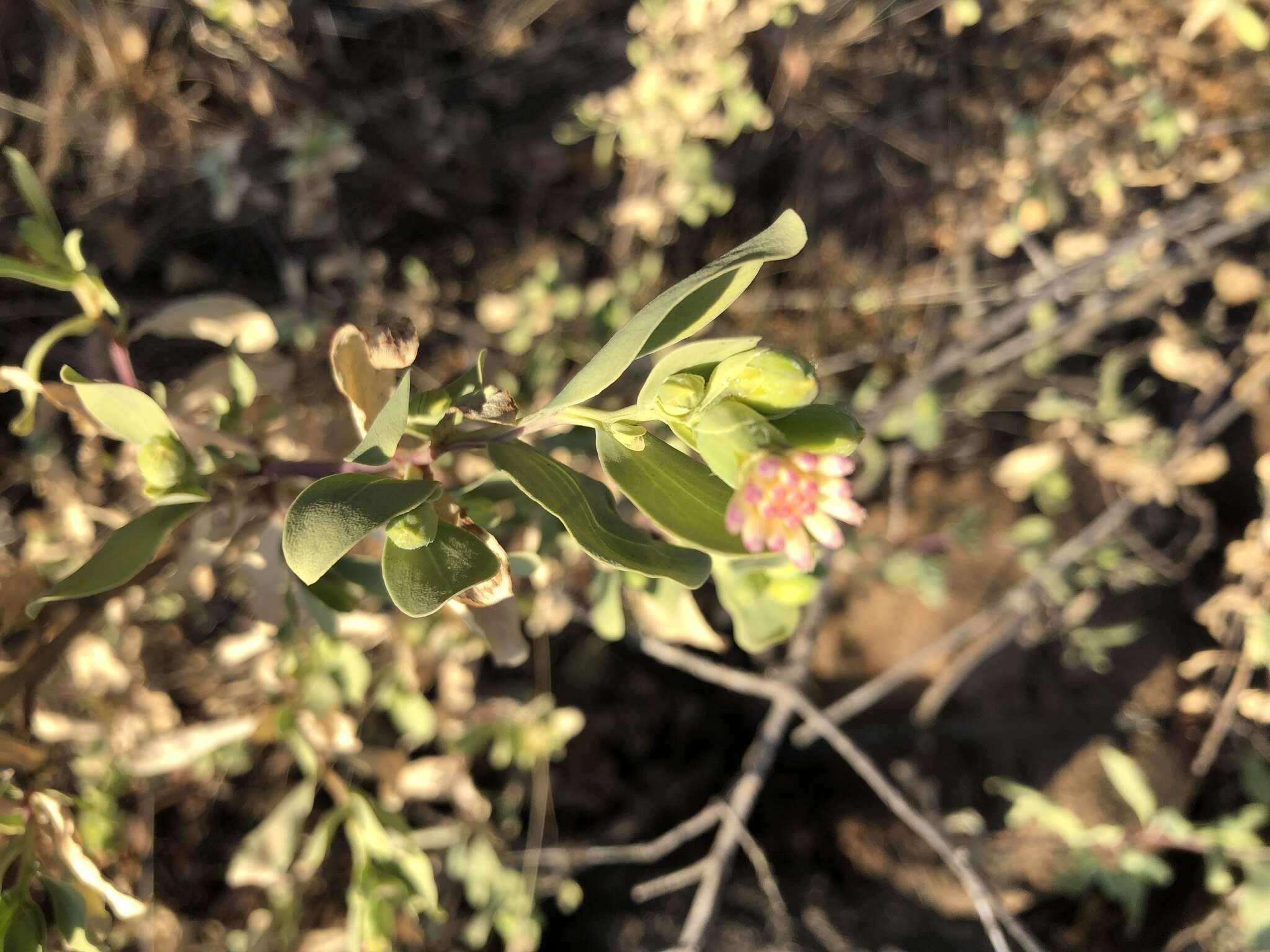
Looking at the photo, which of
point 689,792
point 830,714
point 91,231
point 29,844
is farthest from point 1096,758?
point 91,231

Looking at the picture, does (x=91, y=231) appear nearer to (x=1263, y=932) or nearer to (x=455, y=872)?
(x=455, y=872)

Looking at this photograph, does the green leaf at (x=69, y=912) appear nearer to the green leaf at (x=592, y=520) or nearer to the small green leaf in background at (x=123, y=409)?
the small green leaf in background at (x=123, y=409)

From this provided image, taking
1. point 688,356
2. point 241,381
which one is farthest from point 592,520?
point 241,381

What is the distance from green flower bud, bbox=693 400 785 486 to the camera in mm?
689

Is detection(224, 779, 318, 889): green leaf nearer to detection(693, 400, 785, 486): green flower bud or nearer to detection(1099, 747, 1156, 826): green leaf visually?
detection(693, 400, 785, 486): green flower bud

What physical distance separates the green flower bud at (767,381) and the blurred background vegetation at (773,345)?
3.35 feet

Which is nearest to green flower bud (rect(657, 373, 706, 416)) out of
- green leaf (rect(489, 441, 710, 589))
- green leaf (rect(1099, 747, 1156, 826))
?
green leaf (rect(489, 441, 710, 589))

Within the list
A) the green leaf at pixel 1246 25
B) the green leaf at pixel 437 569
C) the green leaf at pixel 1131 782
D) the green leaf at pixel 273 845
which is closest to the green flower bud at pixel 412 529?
the green leaf at pixel 437 569

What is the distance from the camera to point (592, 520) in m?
0.81

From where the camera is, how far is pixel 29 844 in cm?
98

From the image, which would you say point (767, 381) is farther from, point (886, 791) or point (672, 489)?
Answer: point (886, 791)

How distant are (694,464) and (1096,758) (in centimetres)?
203

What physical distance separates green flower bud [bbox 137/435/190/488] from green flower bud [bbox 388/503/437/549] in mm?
334

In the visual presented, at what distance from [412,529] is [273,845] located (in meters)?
1.09
